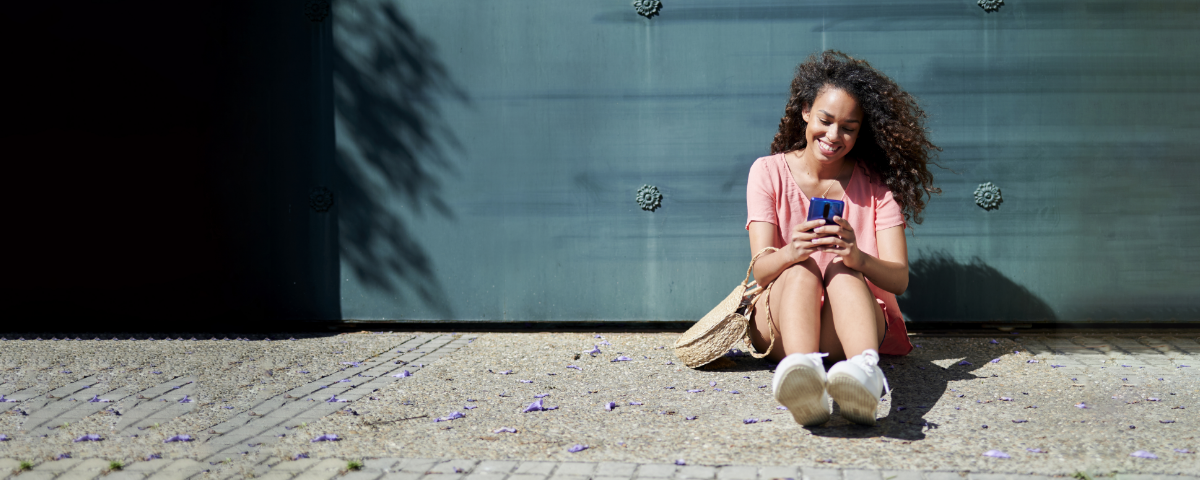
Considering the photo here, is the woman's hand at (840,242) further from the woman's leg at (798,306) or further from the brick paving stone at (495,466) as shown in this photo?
the brick paving stone at (495,466)

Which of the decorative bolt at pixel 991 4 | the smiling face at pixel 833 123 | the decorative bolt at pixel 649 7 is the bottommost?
the smiling face at pixel 833 123

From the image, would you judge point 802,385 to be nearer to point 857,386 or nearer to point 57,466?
point 857,386

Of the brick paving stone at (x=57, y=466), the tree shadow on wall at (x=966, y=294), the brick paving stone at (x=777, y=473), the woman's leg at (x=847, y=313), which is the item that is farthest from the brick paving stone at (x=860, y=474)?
the tree shadow on wall at (x=966, y=294)

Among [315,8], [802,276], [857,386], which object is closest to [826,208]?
[802,276]

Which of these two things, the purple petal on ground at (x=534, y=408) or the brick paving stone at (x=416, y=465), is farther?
the purple petal on ground at (x=534, y=408)

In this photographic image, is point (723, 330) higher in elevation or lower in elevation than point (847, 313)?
lower

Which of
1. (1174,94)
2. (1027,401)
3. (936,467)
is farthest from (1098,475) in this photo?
(1174,94)

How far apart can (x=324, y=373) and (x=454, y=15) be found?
6.76 feet

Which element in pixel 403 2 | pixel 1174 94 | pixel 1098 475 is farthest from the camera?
pixel 403 2

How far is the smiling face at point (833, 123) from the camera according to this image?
11.4 ft

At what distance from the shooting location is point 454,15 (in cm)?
478

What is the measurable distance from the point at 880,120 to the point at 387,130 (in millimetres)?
2644

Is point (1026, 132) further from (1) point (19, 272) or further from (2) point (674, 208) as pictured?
(1) point (19, 272)

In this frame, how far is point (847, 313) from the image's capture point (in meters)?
3.05
